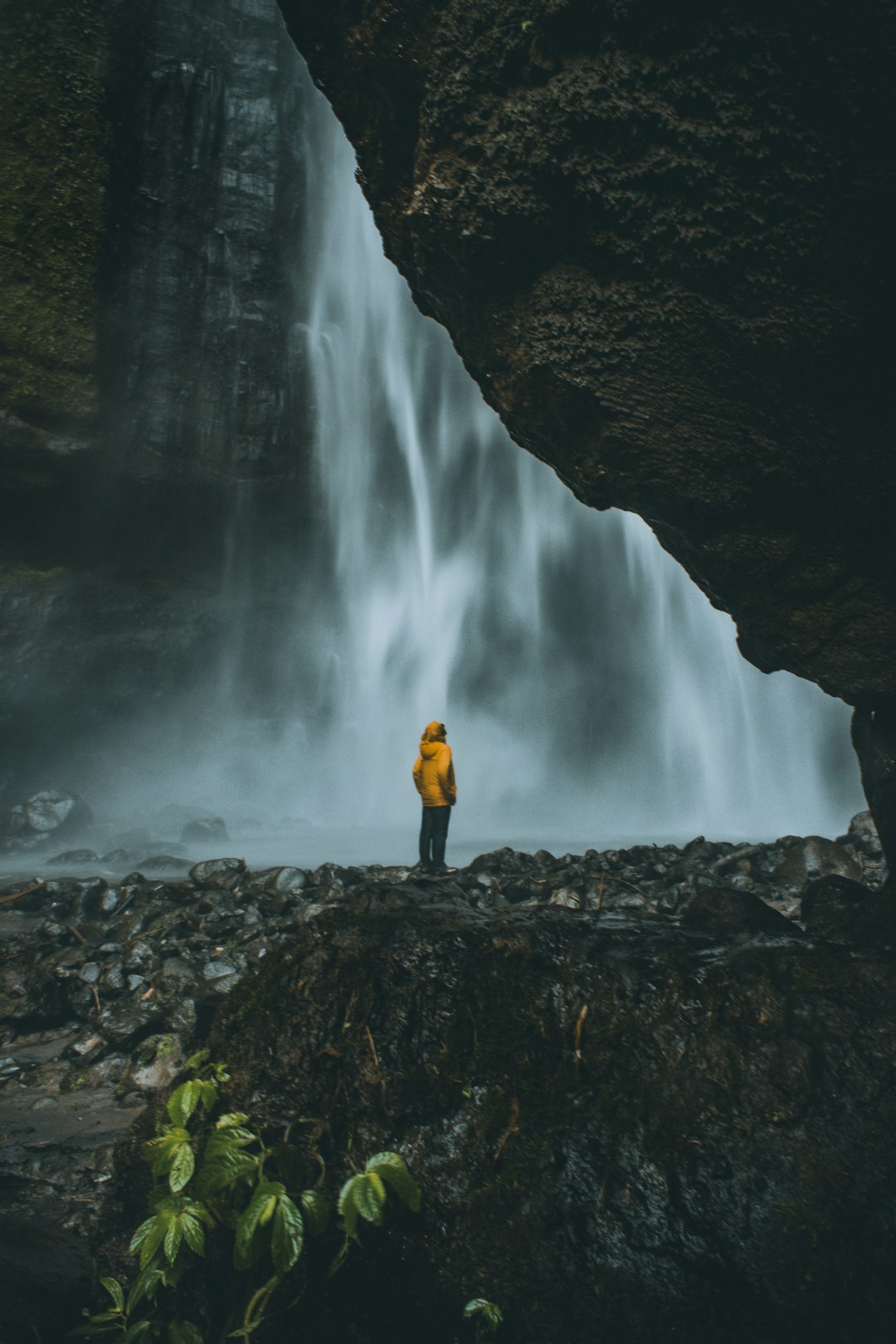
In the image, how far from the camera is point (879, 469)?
310 centimetres

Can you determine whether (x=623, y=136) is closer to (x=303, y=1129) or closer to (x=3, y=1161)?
(x=303, y=1129)

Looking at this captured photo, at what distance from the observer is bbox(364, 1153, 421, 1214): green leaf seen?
2.13 m

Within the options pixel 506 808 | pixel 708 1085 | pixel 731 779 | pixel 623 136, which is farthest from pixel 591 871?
pixel 731 779

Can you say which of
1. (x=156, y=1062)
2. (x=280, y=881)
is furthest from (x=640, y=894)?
(x=156, y=1062)

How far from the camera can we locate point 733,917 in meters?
3.37

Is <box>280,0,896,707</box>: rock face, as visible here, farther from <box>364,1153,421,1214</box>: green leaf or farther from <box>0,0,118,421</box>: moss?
<box>0,0,118,421</box>: moss

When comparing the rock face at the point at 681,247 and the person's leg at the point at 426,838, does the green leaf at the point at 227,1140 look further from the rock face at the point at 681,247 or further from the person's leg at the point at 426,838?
the person's leg at the point at 426,838

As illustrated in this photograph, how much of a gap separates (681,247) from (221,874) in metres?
7.54

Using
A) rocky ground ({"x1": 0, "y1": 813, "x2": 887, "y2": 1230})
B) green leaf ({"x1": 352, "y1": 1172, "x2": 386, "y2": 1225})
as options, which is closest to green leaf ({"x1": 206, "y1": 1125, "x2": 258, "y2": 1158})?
green leaf ({"x1": 352, "y1": 1172, "x2": 386, "y2": 1225})

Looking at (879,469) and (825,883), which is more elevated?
(879,469)

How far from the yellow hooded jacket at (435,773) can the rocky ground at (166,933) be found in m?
1.01

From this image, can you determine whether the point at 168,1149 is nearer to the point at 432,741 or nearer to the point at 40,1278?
the point at 40,1278

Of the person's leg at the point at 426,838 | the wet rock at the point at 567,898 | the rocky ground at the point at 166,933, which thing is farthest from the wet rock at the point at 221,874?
the wet rock at the point at 567,898

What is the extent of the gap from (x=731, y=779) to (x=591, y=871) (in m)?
20.0
